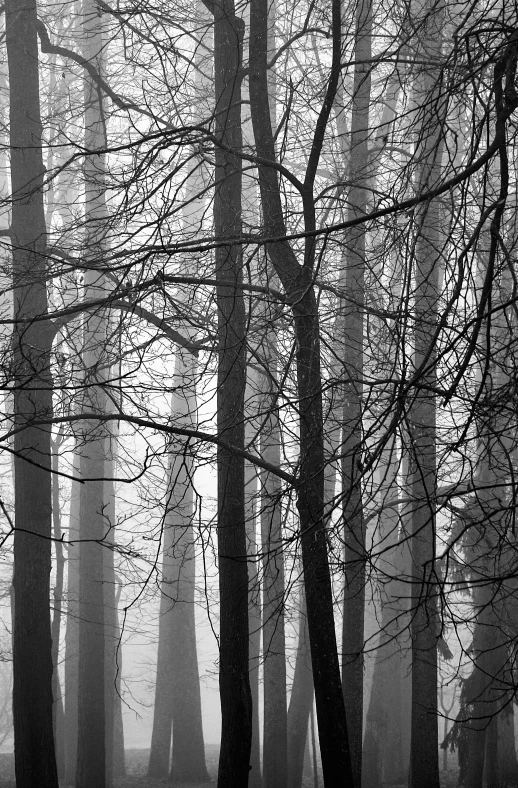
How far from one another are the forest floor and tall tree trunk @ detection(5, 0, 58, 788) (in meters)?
6.19

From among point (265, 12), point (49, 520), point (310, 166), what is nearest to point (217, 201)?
point (310, 166)

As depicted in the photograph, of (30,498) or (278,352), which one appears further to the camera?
(30,498)

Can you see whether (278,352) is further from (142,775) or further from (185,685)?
(142,775)

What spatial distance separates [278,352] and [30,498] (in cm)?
→ 341

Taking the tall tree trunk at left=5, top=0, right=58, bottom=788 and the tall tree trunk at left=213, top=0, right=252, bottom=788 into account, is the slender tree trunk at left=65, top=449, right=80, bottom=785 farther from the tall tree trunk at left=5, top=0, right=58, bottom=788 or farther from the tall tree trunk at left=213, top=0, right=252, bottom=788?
the tall tree trunk at left=213, top=0, right=252, bottom=788

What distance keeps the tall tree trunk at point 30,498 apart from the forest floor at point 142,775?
20.3ft

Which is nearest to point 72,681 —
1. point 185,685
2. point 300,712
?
point 185,685

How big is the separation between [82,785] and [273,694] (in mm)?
3149

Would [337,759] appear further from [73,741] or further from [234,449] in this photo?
[73,741]

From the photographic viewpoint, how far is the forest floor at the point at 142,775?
49.8ft

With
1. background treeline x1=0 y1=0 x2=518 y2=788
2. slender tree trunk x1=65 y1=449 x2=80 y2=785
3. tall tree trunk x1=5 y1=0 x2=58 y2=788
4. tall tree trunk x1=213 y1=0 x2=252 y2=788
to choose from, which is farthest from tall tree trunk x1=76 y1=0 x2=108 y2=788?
tall tree trunk x1=213 y1=0 x2=252 y2=788

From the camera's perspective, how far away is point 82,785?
Result: 39.1 ft

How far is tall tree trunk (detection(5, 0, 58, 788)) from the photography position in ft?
27.2

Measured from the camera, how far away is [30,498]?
8.77m
